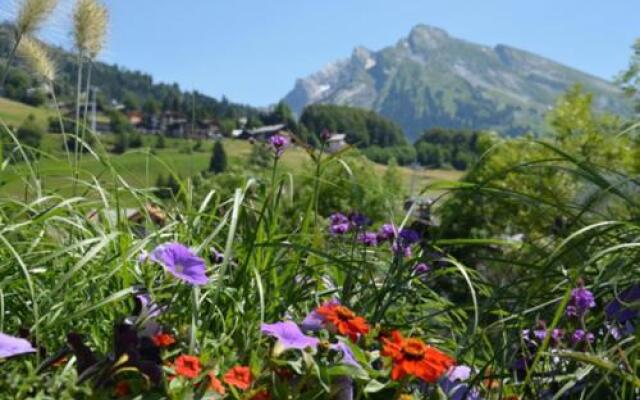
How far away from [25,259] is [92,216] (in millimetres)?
516

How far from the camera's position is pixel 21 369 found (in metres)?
1.29

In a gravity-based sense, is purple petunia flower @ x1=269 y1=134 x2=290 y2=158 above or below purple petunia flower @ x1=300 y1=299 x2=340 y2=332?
above

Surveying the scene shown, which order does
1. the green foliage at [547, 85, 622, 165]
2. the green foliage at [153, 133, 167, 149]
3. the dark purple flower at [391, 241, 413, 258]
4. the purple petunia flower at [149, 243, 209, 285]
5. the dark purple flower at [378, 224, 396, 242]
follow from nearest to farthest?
the purple petunia flower at [149, 243, 209, 285]
the dark purple flower at [391, 241, 413, 258]
the dark purple flower at [378, 224, 396, 242]
the green foliage at [547, 85, 622, 165]
the green foliage at [153, 133, 167, 149]

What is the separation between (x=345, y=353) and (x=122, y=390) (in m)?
0.35

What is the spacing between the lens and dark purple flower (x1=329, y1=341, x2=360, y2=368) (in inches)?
46.6

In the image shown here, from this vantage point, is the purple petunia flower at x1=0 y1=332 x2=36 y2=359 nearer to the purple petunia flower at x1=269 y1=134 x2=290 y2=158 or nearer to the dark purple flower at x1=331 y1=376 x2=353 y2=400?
the dark purple flower at x1=331 y1=376 x2=353 y2=400

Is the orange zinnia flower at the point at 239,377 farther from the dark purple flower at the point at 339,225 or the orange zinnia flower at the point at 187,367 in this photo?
the dark purple flower at the point at 339,225

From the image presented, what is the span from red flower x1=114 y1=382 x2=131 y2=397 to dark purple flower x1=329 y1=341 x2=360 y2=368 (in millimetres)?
319

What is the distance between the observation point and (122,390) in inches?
43.2

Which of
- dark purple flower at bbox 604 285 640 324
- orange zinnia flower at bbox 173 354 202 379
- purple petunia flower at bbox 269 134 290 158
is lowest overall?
orange zinnia flower at bbox 173 354 202 379

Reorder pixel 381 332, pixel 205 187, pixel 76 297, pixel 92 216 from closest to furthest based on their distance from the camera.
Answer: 1. pixel 381 332
2. pixel 76 297
3. pixel 92 216
4. pixel 205 187

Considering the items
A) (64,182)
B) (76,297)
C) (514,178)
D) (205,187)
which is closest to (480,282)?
(76,297)

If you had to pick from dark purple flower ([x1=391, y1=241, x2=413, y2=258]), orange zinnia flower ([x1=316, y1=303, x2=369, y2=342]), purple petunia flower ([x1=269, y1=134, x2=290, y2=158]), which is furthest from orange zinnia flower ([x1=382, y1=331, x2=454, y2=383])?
purple petunia flower ([x1=269, y1=134, x2=290, y2=158])

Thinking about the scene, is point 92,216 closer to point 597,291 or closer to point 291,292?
point 291,292
